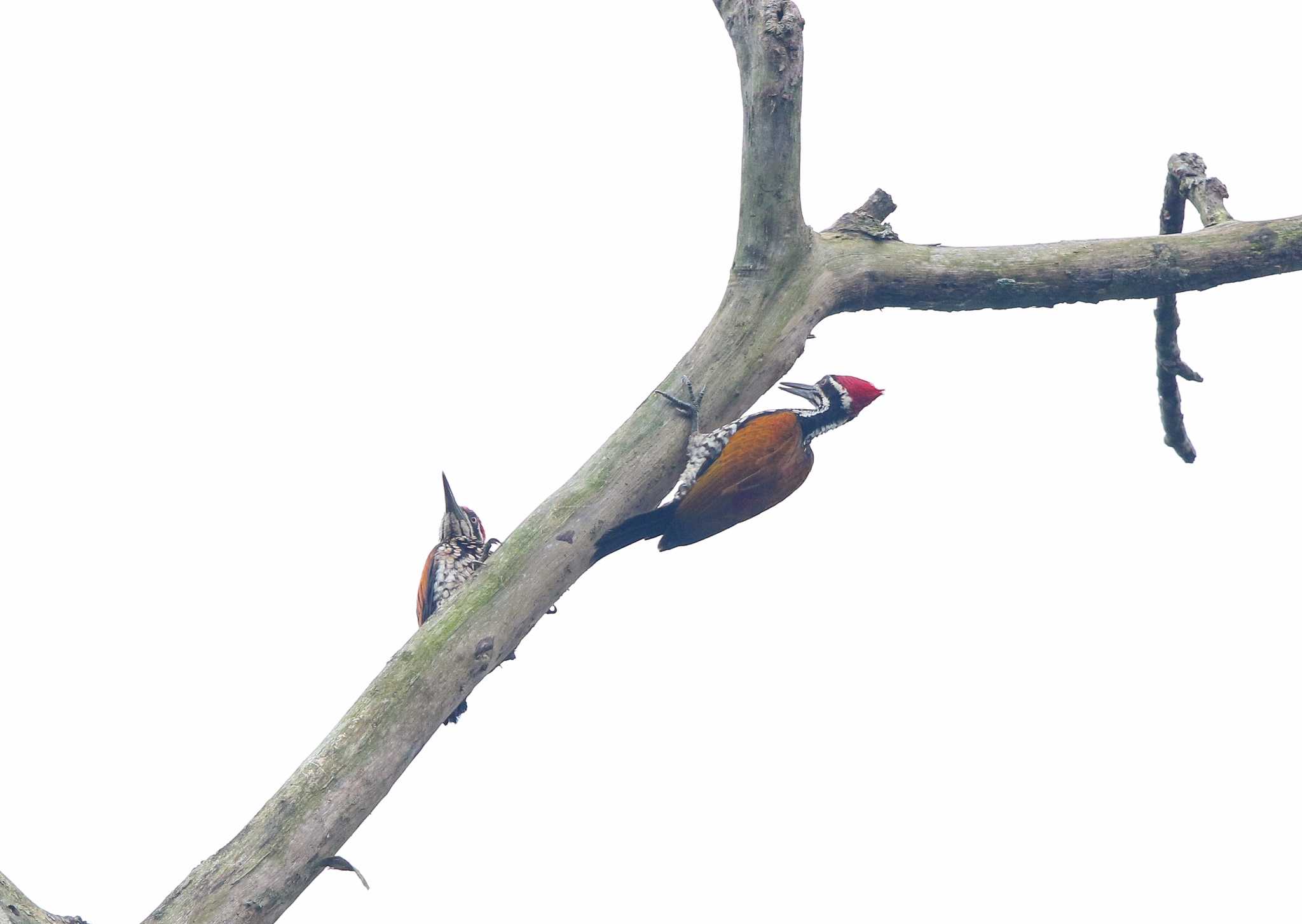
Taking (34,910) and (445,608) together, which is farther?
(445,608)

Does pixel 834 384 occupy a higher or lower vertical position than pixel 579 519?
higher

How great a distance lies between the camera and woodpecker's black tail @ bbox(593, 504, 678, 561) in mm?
4289

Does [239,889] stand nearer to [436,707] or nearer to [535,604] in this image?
[436,707]

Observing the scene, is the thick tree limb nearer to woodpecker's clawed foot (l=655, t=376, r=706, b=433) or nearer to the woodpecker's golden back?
woodpecker's clawed foot (l=655, t=376, r=706, b=433)

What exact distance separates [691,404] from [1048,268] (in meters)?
1.64

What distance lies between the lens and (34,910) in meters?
3.07

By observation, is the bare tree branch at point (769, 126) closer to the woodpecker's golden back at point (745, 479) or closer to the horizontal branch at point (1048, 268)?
the horizontal branch at point (1048, 268)

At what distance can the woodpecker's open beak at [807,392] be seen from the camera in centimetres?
593

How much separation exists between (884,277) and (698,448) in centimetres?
110

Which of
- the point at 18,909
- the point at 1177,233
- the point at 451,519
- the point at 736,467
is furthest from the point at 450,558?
the point at 1177,233

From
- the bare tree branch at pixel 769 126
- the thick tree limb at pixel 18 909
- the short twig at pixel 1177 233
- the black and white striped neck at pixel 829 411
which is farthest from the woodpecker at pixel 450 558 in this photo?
the short twig at pixel 1177 233

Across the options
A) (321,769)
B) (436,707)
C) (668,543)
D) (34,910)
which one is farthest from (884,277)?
(34,910)

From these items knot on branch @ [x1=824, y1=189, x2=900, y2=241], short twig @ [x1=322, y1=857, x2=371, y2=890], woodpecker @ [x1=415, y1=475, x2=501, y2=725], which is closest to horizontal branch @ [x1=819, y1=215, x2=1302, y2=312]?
knot on branch @ [x1=824, y1=189, x2=900, y2=241]

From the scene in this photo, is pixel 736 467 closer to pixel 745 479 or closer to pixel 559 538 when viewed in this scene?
pixel 745 479
